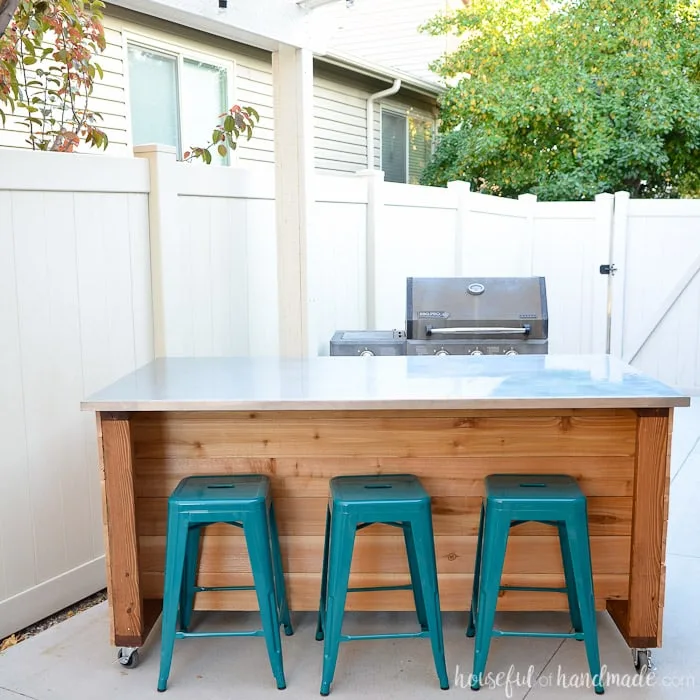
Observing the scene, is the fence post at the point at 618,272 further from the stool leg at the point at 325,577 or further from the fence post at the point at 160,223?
the stool leg at the point at 325,577

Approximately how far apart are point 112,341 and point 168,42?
4.29 metres

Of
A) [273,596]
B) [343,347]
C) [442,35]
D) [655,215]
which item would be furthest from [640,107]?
[273,596]

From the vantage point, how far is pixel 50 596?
10.7 feet

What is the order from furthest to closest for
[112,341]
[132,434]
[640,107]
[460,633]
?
[640,107] < [112,341] < [460,633] < [132,434]

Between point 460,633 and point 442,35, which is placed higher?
point 442,35

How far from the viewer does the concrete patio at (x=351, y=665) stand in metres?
2.71

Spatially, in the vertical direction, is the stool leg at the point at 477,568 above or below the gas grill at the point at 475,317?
below

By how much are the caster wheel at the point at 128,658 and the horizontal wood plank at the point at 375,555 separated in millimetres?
284

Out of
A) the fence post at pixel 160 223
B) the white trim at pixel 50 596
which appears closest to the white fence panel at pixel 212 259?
the fence post at pixel 160 223

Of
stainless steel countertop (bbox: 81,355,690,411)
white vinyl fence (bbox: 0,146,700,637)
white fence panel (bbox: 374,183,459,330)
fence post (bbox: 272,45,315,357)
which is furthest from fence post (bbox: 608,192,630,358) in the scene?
stainless steel countertop (bbox: 81,355,690,411)

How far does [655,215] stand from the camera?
7.09 meters

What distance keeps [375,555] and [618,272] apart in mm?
4954

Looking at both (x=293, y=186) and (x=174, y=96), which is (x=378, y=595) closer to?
(x=293, y=186)

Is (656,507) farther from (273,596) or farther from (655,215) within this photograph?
(655,215)
